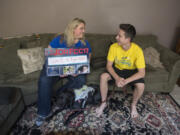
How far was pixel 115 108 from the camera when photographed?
5.47 feet

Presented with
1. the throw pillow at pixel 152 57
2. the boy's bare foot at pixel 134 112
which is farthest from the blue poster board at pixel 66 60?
the throw pillow at pixel 152 57

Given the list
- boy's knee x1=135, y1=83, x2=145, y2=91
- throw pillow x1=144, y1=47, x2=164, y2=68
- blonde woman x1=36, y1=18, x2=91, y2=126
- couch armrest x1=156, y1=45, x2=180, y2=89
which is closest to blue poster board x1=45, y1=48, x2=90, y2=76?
blonde woman x1=36, y1=18, x2=91, y2=126

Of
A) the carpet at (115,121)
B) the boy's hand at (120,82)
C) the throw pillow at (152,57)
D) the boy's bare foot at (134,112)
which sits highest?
the throw pillow at (152,57)

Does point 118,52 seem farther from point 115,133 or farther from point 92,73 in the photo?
point 115,133

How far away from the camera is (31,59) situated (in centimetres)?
169

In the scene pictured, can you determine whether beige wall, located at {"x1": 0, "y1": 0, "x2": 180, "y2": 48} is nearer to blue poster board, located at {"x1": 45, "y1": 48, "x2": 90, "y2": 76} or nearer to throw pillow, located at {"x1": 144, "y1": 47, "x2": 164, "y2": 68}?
throw pillow, located at {"x1": 144, "y1": 47, "x2": 164, "y2": 68}

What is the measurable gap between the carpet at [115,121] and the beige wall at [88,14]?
1.57 metres

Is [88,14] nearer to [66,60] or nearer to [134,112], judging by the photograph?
[66,60]

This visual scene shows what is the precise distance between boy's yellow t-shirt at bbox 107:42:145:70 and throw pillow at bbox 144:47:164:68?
21.8 inches

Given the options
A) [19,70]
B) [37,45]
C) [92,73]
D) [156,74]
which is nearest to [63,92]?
[92,73]

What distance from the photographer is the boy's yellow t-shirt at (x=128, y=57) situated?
4.75 ft

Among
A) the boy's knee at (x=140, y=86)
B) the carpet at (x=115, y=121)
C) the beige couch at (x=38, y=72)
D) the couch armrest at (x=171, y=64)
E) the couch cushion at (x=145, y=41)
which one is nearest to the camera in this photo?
the carpet at (x=115, y=121)

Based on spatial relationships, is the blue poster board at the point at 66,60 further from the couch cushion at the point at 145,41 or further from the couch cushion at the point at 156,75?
the couch cushion at the point at 145,41

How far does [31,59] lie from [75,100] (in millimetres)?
860
